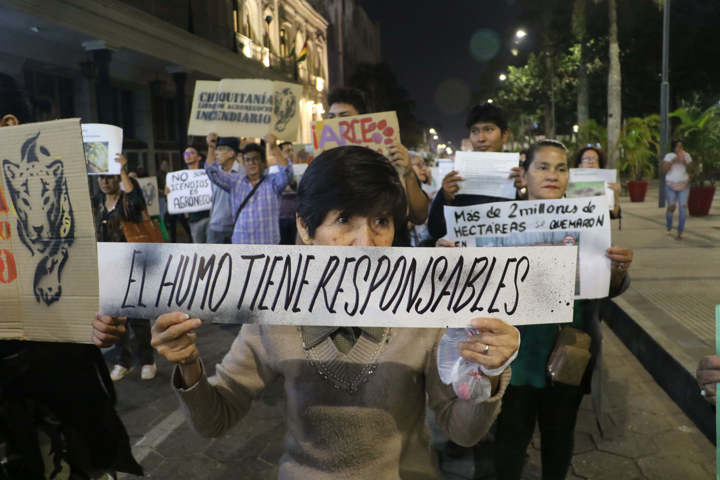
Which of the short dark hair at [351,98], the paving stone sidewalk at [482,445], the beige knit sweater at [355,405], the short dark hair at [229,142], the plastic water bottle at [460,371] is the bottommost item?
the paving stone sidewalk at [482,445]

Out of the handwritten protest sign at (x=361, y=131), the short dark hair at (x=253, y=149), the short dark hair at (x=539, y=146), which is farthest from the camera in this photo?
the short dark hair at (x=253, y=149)

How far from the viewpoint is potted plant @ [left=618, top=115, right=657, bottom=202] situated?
20.1 metres

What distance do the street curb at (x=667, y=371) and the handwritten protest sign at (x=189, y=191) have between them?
17.7 feet

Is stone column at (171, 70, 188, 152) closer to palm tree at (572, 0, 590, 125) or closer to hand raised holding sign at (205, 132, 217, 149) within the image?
hand raised holding sign at (205, 132, 217, 149)

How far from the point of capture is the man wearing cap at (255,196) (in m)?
5.51

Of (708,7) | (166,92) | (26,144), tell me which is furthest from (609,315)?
(708,7)

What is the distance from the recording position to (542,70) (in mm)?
36312

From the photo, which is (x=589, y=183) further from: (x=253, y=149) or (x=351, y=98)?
(x=253, y=149)

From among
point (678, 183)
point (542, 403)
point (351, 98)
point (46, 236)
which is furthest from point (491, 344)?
point (678, 183)

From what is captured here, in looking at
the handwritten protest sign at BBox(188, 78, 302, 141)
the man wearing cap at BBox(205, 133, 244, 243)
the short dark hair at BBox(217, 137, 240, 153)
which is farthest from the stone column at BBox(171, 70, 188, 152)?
the handwritten protest sign at BBox(188, 78, 302, 141)

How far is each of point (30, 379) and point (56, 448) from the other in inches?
10.2

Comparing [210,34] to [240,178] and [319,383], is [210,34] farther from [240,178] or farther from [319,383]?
[319,383]

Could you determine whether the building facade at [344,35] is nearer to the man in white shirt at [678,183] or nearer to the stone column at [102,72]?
the stone column at [102,72]

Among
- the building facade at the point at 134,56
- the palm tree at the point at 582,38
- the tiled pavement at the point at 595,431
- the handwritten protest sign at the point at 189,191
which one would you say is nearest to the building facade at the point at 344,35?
the palm tree at the point at 582,38
